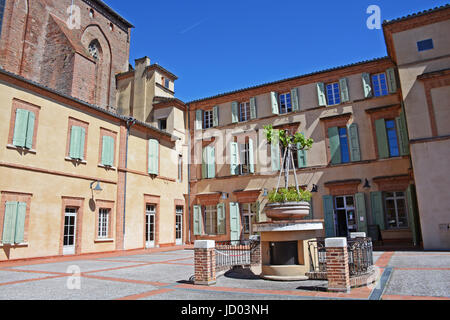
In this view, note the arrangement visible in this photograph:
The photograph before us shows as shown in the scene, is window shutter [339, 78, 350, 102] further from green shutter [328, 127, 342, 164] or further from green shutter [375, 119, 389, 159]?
green shutter [375, 119, 389, 159]

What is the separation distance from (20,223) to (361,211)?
47.3ft

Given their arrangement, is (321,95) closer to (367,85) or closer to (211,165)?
(367,85)

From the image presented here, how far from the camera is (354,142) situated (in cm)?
1709

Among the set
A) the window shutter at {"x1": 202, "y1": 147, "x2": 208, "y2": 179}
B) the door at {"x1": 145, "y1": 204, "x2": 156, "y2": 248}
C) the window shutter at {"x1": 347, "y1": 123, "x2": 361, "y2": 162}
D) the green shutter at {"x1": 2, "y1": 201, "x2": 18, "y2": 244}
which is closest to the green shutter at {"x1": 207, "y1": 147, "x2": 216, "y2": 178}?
the window shutter at {"x1": 202, "y1": 147, "x2": 208, "y2": 179}

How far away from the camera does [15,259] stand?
1163 centimetres

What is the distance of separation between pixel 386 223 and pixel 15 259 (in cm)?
1546

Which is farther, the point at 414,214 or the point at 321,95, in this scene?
the point at 321,95

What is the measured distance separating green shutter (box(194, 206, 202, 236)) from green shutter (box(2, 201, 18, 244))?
1060cm

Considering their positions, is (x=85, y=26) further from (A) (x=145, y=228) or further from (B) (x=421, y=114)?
(B) (x=421, y=114)

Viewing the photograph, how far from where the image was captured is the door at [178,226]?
20.3m

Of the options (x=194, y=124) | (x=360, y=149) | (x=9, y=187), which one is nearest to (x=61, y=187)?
(x=9, y=187)

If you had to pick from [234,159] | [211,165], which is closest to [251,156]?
[234,159]

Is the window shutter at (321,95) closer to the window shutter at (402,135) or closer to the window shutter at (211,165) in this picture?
the window shutter at (402,135)
